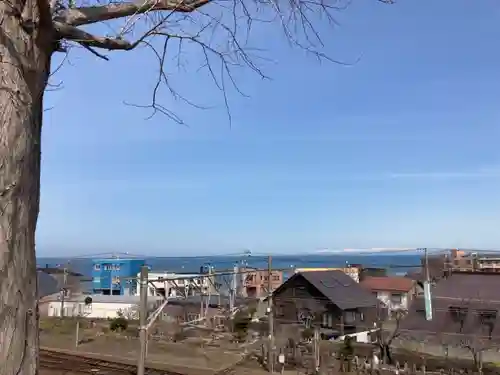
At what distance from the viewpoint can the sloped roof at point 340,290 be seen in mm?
21625

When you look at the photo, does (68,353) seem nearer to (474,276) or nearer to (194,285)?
(194,285)

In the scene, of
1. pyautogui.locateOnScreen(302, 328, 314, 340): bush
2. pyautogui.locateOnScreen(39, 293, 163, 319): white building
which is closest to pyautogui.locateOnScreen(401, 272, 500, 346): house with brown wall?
pyautogui.locateOnScreen(302, 328, 314, 340): bush

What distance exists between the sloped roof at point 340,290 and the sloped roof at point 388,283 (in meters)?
4.77

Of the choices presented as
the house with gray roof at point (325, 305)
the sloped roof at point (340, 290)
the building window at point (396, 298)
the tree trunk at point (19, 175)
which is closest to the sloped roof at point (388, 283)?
the building window at point (396, 298)

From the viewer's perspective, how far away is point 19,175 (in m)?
1.46

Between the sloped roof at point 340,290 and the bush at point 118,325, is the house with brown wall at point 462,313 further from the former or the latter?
the bush at point 118,325

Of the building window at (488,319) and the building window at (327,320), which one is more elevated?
the building window at (488,319)

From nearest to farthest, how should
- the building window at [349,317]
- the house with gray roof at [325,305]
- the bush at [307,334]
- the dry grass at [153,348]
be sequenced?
the dry grass at [153,348]
the bush at [307,334]
the house with gray roof at [325,305]
the building window at [349,317]

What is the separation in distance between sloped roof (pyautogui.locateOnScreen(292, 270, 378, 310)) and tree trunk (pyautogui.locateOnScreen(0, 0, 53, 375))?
2063 cm

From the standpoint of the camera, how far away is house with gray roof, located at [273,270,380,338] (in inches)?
818

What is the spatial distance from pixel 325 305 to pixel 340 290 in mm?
1597

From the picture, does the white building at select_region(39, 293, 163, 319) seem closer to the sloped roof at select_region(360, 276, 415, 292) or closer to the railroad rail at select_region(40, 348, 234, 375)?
the railroad rail at select_region(40, 348, 234, 375)

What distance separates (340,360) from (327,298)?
9.92m

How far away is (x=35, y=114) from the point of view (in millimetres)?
1562
